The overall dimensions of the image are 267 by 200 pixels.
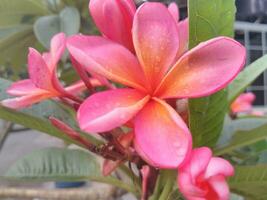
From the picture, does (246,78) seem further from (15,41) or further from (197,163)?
(15,41)

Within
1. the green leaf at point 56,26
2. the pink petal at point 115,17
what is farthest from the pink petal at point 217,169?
the green leaf at point 56,26

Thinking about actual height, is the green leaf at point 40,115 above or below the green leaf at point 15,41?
above

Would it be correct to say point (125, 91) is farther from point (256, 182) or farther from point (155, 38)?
point (256, 182)

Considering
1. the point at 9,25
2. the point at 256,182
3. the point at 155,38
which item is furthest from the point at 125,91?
the point at 9,25

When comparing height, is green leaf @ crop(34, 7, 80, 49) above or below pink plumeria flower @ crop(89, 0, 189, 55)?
below

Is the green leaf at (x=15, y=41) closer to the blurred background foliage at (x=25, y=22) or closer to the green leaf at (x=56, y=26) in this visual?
the blurred background foliage at (x=25, y=22)

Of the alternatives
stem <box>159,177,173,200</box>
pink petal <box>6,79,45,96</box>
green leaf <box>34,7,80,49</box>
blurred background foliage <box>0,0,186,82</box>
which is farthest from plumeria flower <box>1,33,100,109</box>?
blurred background foliage <box>0,0,186,82</box>

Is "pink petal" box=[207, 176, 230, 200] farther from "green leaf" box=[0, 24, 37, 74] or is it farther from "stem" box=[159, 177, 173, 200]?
"green leaf" box=[0, 24, 37, 74]
